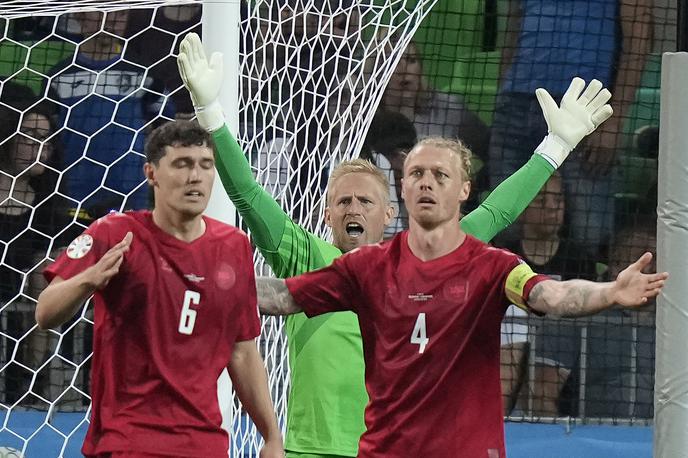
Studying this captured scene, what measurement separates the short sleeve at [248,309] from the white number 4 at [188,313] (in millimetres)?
154

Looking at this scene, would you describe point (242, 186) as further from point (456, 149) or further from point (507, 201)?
point (507, 201)

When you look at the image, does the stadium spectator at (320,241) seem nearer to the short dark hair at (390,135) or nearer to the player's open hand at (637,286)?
the player's open hand at (637,286)

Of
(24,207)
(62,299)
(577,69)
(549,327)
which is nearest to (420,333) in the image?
(62,299)

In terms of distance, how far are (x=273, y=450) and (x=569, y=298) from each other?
926 millimetres

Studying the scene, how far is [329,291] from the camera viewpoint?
3.60m

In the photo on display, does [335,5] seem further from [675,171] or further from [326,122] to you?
[675,171]

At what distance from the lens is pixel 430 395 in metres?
3.39

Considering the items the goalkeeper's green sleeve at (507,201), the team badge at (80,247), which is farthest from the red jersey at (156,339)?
the goalkeeper's green sleeve at (507,201)

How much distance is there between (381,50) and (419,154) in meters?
1.81

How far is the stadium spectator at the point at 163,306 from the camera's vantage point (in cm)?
326

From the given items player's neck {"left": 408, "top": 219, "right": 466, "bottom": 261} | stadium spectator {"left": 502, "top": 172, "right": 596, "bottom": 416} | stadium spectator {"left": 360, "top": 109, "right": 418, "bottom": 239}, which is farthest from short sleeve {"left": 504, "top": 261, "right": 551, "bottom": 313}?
stadium spectator {"left": 360, "top": 109, "right": 418, "bottom": 239}

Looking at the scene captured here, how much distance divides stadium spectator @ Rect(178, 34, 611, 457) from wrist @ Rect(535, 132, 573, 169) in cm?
4

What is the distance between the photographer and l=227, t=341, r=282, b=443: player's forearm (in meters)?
3.57

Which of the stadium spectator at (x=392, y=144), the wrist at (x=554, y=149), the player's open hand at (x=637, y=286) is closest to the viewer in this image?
the player's open hand at (x=637, y=286)
